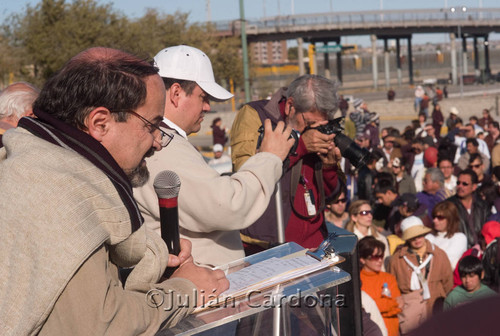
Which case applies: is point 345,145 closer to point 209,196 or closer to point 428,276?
point 209,196

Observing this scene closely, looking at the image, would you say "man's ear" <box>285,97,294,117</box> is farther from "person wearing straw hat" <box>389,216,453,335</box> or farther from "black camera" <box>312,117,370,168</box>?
"person wearing straw hat" <box>389,216,453,335</box>

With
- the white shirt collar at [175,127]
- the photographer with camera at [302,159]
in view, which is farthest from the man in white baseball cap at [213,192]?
the photographer with camera at [302,159]

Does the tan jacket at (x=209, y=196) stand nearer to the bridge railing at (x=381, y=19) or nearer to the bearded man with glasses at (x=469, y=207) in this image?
the bearded man with glasses at (x=469, y=207)

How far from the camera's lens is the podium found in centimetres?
224

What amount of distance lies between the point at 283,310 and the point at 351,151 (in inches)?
63.7

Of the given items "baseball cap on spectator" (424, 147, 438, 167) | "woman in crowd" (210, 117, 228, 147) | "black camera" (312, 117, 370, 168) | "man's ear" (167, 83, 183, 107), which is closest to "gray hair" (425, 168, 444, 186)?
"baseball cap on spectator" (424, 147, 438, 167)

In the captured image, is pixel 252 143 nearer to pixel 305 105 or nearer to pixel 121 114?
pixel 305 105

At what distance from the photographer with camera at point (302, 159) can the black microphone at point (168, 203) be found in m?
1.56

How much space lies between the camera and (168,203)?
2271 millimetres

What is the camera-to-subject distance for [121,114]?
217 centimetres

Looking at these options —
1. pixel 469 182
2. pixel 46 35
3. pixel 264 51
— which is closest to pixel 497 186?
pixel 469 182

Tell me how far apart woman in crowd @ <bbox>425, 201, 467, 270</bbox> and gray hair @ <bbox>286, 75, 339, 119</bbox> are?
3713 millimetres

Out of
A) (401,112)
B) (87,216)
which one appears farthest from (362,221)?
(401,112)

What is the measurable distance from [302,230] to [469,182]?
210 inches
